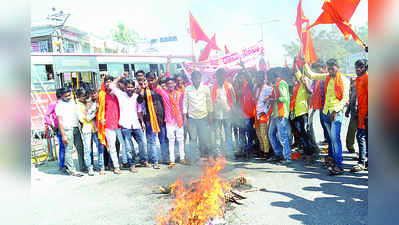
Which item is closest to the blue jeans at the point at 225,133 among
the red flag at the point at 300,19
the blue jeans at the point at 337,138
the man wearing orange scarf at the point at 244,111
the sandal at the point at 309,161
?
the man wearing orange scarf at the point at 244,111

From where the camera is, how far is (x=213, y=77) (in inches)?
233

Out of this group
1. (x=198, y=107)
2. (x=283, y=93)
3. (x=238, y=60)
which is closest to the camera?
(x=283, y=93)

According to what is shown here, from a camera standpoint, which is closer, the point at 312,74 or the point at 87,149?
the point at 312,74

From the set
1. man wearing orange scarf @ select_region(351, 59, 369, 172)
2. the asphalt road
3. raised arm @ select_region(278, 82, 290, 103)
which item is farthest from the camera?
raised arm @ select_region(278, 82, 290, 103)

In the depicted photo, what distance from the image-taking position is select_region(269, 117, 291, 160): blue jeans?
188 inches

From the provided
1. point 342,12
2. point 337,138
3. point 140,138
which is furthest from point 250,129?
point 342,12

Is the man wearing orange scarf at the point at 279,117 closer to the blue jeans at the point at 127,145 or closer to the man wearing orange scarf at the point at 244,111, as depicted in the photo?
the man wearing orange scarf at the point at 244,111

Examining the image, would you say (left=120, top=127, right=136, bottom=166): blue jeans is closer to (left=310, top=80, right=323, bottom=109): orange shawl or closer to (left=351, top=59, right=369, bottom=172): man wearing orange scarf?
(left=310, top=80, right=323, bottom=109): orange shawl

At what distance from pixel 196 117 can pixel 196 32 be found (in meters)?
1.81

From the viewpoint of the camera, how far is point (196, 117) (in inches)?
214

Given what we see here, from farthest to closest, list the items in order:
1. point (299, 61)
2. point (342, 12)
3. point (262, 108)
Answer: point (262, 108) → point (299, 61) → point (342, 12)

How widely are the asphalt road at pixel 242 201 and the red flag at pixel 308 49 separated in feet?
6.70

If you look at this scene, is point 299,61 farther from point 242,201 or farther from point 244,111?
point 242,201

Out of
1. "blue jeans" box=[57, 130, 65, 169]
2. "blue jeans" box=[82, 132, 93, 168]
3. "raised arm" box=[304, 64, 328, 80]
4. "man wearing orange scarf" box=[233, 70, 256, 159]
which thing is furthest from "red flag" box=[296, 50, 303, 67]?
"blue jeans" box=[57, 130, 65, 169]
